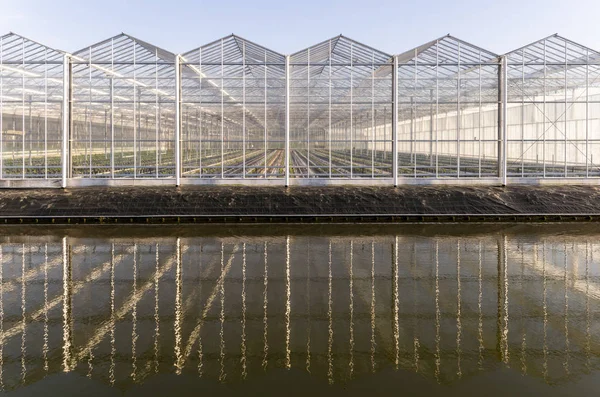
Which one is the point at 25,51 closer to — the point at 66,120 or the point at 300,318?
the point at 66,120

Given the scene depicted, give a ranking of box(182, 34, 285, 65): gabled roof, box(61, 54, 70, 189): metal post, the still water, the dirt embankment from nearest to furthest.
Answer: the still water, the dirt embankment, box(61, 54, 70, 189): metal post, box(182, 34, 285, 65): gabled roof

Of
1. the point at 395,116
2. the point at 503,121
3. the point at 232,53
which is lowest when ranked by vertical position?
the point at 503,121

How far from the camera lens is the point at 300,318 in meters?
7.36

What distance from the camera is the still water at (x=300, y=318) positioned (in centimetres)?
555

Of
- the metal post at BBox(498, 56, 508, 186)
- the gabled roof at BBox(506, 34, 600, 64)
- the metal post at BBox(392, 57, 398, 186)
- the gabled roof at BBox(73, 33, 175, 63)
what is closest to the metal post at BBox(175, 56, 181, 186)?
the gabled roof at BBox(73, 33, 175, 63)

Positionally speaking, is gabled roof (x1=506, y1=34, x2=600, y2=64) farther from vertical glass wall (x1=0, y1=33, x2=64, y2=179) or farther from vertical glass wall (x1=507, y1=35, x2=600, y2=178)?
vertical glass wall (x1=0, y1=33, x2=64, y2=179)

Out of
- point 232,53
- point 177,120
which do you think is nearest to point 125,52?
point 177,120

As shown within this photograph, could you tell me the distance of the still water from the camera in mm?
5551

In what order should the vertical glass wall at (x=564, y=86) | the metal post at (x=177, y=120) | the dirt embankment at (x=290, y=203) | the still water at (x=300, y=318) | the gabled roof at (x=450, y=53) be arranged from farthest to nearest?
the vertical glass wall at (x=564, y=86)
the gabled roof at (x=450, y=53)
the metal post at (x=177, y=120)
the dirt embankment at (x=290, y=203)
the still water at (x=300, y=318)

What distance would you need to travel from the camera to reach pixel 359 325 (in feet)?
23.3

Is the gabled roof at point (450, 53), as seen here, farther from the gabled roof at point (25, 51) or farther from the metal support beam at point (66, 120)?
the gabled roof at point (25, 51)

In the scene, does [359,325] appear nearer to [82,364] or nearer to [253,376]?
[253,376]

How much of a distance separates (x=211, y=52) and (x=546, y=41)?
1260 cm

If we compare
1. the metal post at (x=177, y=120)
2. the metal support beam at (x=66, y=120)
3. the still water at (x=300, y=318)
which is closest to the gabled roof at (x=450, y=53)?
the metal post at (x=177, y=120)
